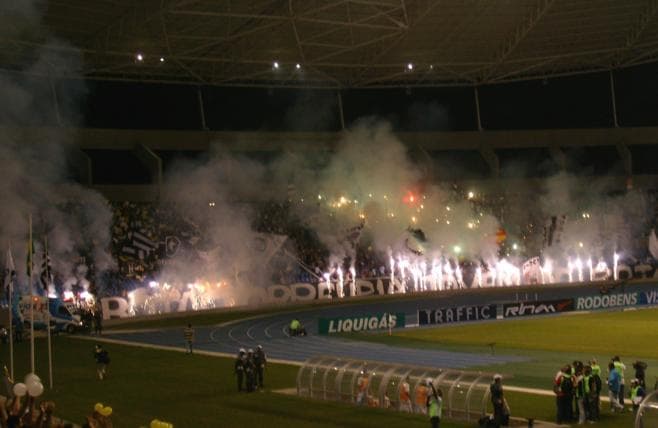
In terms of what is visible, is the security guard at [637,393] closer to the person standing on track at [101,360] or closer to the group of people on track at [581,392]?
the group of people on track at [581,392]

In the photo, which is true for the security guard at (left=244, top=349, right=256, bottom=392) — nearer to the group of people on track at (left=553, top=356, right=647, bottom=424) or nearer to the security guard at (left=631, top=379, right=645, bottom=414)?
the group of people on track at (left=553, top=356, right=647, bottom=424)

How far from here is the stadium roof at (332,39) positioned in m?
43.5

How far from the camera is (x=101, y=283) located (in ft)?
159

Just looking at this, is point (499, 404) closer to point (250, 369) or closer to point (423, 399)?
point (423, 399)

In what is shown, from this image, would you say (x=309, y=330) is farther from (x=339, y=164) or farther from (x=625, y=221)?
(x=625, y=221)

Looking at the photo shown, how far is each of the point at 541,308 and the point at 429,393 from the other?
26149mm

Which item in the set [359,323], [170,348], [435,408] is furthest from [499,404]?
[359,323]

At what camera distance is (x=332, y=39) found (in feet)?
167

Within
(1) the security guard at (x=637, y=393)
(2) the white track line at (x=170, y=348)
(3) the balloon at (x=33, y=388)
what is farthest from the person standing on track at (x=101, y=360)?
(1) the security guard at (x=637, y=393)

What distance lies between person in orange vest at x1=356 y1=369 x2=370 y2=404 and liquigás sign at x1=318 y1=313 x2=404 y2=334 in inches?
645

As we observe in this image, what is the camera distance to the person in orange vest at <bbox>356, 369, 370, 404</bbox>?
22.4 m

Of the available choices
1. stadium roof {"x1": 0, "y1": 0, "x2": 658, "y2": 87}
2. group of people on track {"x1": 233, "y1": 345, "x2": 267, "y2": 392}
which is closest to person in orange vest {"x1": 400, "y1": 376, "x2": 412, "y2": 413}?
group of people on track {"x1": 233, "y1": 345, "x2": 267, "y2": 392}

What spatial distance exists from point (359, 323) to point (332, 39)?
1720 cm

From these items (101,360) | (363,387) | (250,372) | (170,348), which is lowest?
(363,387)
